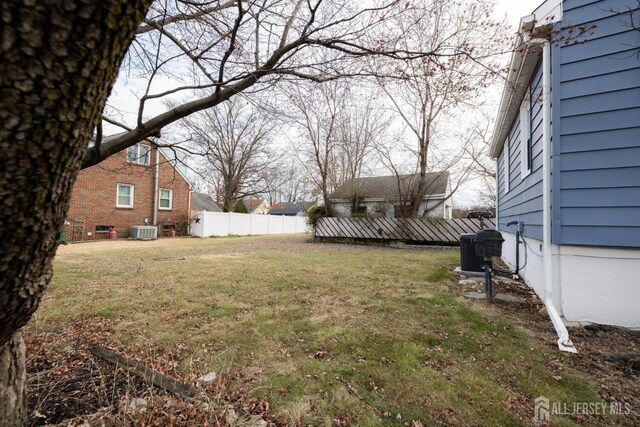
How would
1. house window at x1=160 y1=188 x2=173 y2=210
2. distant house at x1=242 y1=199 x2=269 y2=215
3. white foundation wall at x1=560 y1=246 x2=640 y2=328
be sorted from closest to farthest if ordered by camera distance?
white foundation wall at x1=560 y1=246 x2=640 y2=328 → house window at x1=160 y1=188 x2=173 y2=210 → distant house at x1=242 y1=199 x2=269 y2=215

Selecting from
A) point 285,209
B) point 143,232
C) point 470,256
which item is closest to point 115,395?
point 470,256

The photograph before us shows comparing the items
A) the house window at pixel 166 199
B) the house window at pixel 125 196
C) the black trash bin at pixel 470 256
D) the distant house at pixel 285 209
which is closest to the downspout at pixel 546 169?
the black trash bin at pixel 470 256

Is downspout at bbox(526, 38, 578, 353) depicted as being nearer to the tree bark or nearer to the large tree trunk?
the large tree trunk

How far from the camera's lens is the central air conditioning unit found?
15055 millimetres

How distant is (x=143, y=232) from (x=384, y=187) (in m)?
13.1

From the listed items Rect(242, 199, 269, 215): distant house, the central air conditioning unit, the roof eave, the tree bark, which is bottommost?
the tree bark

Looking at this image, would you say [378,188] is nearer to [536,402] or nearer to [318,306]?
[318,306]

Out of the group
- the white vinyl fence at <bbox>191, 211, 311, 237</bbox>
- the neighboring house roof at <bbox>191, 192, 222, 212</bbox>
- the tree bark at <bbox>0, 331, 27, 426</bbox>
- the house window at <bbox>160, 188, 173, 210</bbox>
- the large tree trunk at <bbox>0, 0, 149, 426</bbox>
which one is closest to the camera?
the large tree trunk at <bbox>0, 0, 149, 426</bbox>

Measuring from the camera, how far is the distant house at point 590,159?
305 cm

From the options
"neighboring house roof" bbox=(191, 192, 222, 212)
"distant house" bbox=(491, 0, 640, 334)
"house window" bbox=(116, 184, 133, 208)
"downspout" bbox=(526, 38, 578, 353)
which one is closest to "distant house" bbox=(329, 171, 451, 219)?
"downspout" bbox=(526, 38, 578, 353)

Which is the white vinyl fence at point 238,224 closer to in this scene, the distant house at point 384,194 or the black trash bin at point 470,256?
the distant house at point 384,194

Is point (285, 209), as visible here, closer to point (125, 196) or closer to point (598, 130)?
point (125, 196)

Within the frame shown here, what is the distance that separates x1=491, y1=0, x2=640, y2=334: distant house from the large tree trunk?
3894mm

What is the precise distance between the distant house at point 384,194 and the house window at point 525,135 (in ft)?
25.2
